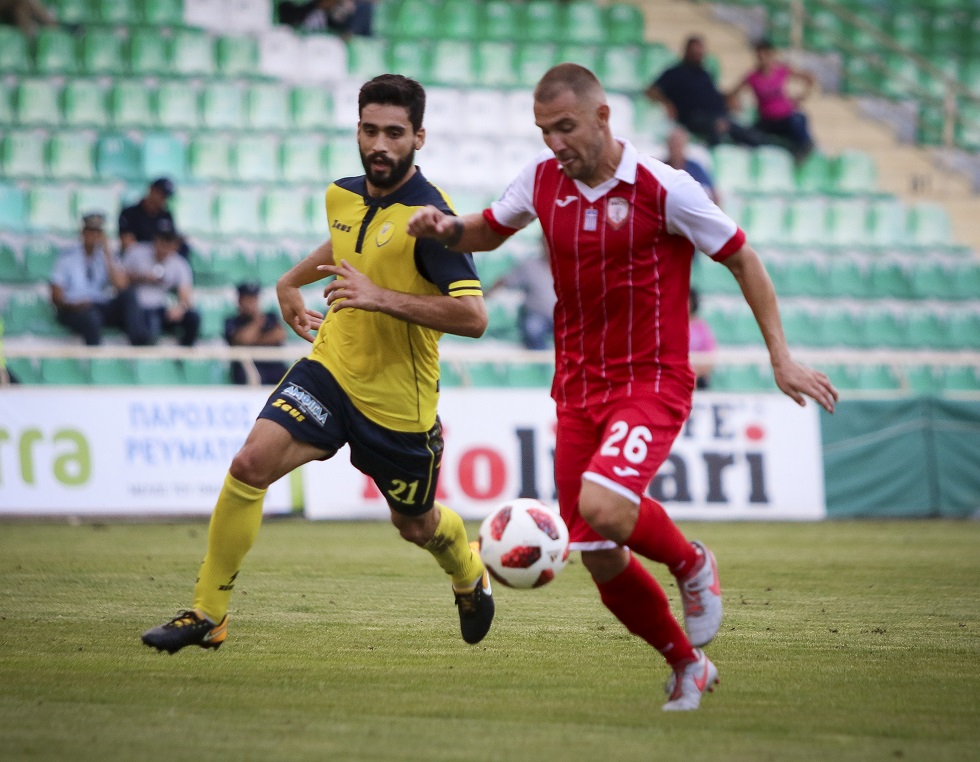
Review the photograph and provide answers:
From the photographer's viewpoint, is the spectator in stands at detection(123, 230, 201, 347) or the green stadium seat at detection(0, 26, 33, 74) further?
the green stadium seat at detection(0, 26, 33, 74)

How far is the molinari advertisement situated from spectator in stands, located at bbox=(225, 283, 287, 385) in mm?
711

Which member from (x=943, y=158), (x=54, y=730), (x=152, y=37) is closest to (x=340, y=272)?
(x=54, y=730)

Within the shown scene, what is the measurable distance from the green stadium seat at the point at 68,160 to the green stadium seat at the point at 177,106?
108cm

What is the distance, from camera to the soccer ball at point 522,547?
18.1ft

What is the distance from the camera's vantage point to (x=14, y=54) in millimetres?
18000

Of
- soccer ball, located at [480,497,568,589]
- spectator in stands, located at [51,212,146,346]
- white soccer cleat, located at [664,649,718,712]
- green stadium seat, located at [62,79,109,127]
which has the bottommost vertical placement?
white soccer cleat, located at [664,649,718,712]

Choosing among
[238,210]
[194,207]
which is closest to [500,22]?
[238,210]

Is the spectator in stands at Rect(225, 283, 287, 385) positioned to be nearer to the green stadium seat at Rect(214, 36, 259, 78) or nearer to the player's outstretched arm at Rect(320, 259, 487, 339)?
the green stadium seat at Rect(214, 36, 259, 78)

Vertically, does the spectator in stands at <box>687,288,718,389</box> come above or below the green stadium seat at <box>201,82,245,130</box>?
below

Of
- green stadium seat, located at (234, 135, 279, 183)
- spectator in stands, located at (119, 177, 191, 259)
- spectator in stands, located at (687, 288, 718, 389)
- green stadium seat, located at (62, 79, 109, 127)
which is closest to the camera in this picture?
spectator in stands, located at (119, 177, 191, 259)

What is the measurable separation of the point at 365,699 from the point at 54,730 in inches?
42.8

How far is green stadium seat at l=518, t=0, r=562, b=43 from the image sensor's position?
20.6 meters

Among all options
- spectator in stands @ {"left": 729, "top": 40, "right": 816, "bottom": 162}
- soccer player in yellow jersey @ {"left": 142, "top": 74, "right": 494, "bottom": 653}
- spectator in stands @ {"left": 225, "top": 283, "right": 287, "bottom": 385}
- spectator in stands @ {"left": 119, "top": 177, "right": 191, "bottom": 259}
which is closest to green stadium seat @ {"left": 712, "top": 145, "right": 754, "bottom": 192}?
spectator in stands @ {"left": 729, "top": 40, "right": 816, "bottom": 162}

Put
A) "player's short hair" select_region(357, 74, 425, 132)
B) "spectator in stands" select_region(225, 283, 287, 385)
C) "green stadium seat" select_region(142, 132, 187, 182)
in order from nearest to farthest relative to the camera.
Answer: "player's short hair" select_region(357, 74, 425, 132) < "spectator in stands" select_region(225, 283, 287, 385) < "green stadium seat" select_region(142, 132, 187, 182)
